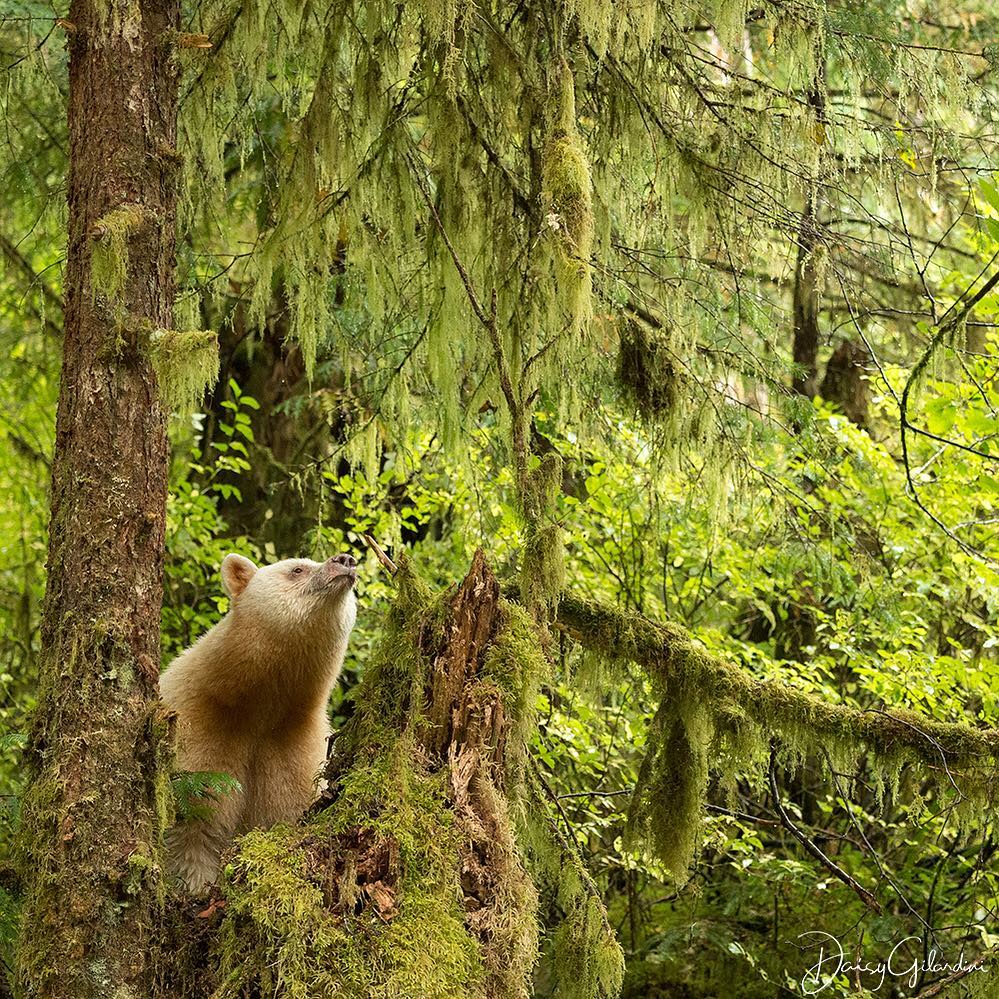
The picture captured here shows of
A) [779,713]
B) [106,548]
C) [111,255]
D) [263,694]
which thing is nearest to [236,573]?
[263,694]

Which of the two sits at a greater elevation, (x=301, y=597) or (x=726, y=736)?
(x=301, y=597)

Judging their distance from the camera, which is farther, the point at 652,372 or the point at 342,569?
the point at 652,372

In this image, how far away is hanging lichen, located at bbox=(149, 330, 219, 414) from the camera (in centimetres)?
377

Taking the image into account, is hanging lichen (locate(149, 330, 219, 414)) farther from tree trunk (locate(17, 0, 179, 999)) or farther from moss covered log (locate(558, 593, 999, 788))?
moss covered log (locate(558, 593, 999, 788))

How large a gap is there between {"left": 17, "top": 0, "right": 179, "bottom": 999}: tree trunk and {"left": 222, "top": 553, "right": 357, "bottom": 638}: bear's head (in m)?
1.53

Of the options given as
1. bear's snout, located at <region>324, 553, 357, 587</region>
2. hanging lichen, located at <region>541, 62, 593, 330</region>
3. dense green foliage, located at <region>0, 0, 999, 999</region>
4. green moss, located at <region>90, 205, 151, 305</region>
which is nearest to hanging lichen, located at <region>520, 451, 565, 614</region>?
dense green foliage, located at <region>0, 0, 999, 999</region>

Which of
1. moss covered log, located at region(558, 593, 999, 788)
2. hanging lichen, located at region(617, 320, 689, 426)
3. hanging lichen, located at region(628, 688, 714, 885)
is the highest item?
hanging lichen, located at region(617, 320, 689, 426)

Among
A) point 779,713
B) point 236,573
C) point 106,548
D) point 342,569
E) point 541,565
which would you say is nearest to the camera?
point 106,548

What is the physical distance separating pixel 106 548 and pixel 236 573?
206 centimetres

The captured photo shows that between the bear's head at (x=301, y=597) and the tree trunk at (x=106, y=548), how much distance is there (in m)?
1.53

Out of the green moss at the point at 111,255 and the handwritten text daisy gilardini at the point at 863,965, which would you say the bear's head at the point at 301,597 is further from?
the handwritten text daisy gilardini at the point at 863,965

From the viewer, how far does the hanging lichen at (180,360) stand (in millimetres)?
3770

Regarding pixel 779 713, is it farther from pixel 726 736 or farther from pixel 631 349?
pixel 631 349

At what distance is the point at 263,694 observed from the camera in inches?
201
